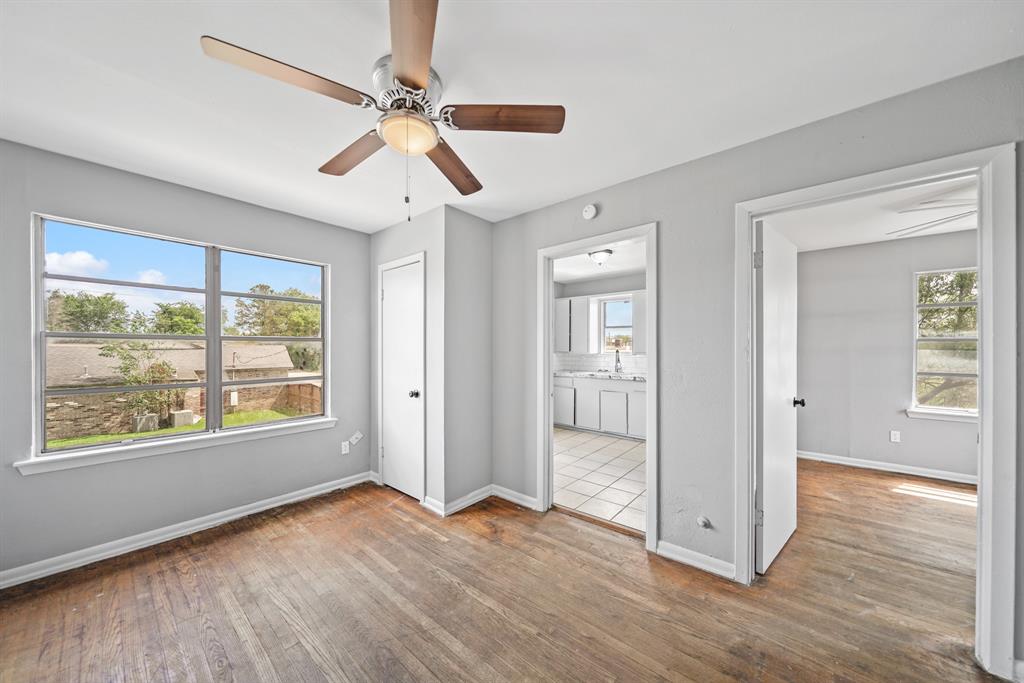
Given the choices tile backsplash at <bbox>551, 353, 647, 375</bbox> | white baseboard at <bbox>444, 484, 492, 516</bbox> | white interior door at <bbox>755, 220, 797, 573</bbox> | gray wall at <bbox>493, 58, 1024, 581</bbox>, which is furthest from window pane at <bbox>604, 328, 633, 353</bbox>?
white baseboard at <bbox>444, 484, 492, 516</bbox>

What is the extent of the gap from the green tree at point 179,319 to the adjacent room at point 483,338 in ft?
0.14

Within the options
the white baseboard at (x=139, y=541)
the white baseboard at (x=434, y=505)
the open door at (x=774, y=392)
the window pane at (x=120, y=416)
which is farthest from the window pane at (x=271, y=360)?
the open door at (x=774, y=392)

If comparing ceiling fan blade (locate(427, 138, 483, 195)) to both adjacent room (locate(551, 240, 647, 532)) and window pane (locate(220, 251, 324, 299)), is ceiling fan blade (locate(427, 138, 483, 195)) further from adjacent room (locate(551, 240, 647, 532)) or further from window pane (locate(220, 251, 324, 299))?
window pane (locate(220, 251, 324, 299))

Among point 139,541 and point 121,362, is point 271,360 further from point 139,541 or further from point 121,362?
point 139,541

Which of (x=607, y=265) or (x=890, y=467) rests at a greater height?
(x=607, y=265)

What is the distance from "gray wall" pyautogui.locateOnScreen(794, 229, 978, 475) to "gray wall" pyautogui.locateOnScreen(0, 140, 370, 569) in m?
5.23

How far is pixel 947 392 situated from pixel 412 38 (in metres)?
5.58

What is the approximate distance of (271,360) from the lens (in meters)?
3.22

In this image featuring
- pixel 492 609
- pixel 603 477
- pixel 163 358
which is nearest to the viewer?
pixel 492 609

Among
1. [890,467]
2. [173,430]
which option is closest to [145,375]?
[173,430]

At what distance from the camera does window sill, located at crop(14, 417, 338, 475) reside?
220 centimetres

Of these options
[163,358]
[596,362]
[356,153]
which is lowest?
[596,362]

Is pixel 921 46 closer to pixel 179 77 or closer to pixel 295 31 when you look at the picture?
pixel 295 31

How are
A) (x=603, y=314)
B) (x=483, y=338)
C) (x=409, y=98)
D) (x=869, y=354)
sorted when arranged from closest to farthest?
1. (x=409, y=98)
2. (x=483, y=338)
3. (x=869, y=354)
4. (x=603, y=314)
